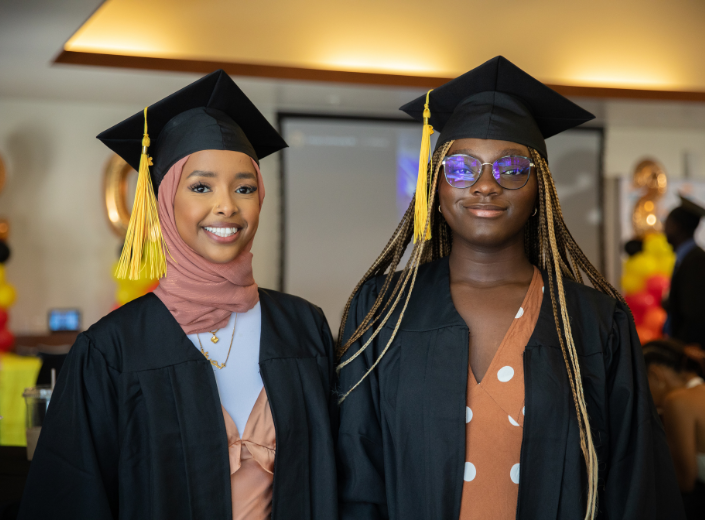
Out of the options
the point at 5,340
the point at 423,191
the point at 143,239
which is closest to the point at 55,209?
the point at 5,340

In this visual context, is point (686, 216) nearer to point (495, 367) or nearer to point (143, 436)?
point (495, 367)

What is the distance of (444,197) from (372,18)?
155 inches

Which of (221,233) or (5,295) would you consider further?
(5,295)

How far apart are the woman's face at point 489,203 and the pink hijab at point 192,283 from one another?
55 centimetres

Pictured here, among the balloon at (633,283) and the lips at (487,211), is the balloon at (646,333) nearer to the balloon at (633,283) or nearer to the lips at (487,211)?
the balloon at (633,283)

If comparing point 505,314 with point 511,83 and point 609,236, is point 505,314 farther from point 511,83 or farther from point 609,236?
point 609,236

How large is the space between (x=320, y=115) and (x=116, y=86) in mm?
1707

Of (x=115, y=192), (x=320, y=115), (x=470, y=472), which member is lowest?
(x=470, y=472)

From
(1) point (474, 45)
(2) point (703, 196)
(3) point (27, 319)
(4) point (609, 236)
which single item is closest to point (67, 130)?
(3) point (27, 319)

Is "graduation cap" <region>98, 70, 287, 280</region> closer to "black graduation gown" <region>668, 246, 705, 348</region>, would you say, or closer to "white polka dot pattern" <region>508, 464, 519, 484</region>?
"white polka dot pattern" <region>508, 464, 519, 484</region>

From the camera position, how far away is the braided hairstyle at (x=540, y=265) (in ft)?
5.06

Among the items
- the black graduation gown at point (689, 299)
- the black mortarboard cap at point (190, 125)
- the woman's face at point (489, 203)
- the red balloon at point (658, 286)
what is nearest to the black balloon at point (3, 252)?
the black mortarboard cap at point (190, 125)

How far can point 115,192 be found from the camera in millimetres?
5441

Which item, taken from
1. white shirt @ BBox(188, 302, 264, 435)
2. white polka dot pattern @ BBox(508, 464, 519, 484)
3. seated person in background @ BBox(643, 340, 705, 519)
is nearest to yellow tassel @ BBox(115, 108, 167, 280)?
white shirt @ BBox(188, 302, 264, 435)
